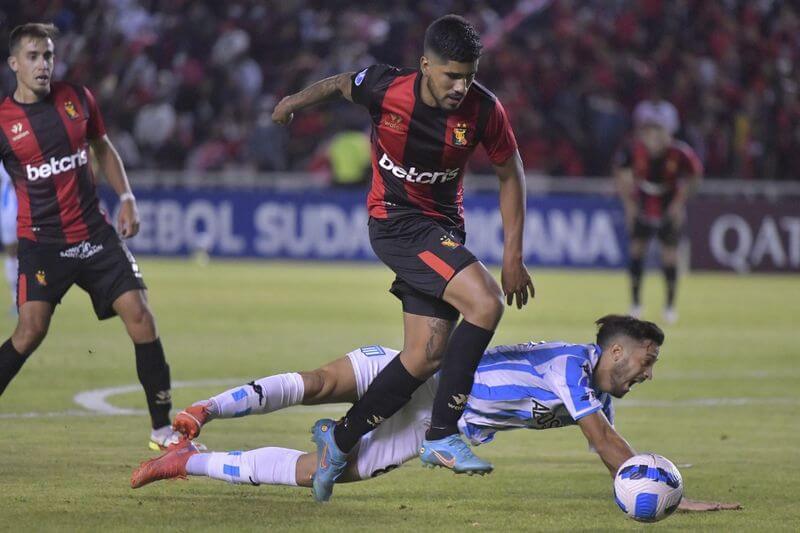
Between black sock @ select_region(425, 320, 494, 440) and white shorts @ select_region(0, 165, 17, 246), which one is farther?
white shorts @ select_region(0, 165, 17, 246)

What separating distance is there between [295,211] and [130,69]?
13.5ft

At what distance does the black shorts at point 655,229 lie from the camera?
1658 cm

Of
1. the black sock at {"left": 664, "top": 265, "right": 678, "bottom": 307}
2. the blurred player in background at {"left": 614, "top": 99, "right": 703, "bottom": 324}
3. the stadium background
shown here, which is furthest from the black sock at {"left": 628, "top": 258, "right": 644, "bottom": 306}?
the stadium background

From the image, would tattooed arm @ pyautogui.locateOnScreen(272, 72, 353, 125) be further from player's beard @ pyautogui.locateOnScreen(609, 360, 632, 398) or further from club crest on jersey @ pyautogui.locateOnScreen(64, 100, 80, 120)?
club crest on jersey @ pyautogui.locateOnScreen(64, 100, 80, 120)

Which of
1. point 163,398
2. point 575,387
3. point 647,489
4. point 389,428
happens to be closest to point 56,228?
point 163,398

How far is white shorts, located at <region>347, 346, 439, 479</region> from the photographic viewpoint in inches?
240

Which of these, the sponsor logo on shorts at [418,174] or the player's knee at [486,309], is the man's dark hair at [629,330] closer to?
the player's knee at [486,309]

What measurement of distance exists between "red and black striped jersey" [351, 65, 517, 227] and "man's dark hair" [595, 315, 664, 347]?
866 millimetres

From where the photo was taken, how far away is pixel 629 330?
582 cm

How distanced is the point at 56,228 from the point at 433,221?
7.31 ft

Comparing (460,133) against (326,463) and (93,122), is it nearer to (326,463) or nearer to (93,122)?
(326,463)

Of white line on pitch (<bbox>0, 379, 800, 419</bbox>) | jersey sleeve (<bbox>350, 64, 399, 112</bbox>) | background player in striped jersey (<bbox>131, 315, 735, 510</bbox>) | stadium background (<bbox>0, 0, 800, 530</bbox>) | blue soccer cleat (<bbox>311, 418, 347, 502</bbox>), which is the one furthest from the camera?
stadium background (<bbox>0, 0, 800, 530</bbox>)

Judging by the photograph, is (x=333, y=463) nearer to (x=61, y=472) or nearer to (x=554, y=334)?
(x=61, y=472)

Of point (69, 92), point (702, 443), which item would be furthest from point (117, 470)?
point (702, 443)
